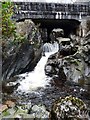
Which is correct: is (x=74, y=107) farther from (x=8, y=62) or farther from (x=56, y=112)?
(x=8, y=62)

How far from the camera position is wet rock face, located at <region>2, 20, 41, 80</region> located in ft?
57.8

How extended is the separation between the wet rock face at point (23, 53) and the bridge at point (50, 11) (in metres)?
4.43

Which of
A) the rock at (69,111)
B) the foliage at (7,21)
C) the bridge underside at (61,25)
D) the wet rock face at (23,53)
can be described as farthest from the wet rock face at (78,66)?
the bridge underside at (61,25)

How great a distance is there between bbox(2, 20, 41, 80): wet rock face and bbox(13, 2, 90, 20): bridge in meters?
4.43

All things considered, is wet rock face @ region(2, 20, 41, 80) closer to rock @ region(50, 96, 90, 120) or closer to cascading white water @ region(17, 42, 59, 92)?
cascading white water @ region(17, 42, 59, 92)

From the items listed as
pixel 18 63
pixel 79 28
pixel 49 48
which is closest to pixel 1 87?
pixel 18 63

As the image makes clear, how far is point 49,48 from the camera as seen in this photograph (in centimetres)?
2641

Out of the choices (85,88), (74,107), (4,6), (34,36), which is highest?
(4,6)

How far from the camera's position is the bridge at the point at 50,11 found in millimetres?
24844

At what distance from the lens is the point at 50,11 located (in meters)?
25.5

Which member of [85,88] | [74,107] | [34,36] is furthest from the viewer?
[34,36]

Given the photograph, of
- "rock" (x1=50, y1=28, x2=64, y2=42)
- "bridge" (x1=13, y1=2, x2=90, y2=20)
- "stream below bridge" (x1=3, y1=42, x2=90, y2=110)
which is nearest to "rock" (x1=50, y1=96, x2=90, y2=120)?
"stream below bridge" (x1=3, y1=42, x2=90, y2=110)

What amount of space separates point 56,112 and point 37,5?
54.4 feet

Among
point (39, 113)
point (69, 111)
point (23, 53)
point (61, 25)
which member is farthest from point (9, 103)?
point (61, 25)
